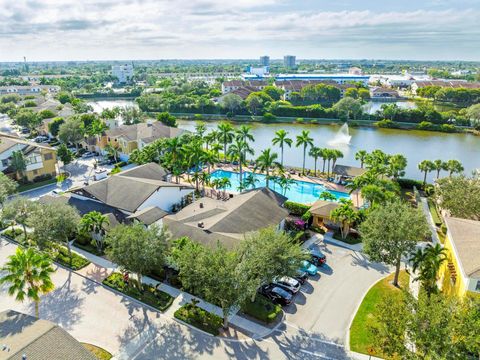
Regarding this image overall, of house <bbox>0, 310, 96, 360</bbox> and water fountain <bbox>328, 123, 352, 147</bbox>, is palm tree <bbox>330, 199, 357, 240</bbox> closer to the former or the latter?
house <bbox>0, 310, 96, 360</bbox>

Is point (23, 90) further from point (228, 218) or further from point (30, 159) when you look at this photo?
point (228, 218)

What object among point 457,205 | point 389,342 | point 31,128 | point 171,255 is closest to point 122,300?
point 171,255

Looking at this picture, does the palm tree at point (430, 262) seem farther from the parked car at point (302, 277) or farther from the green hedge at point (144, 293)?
the green hedge at point (144, 293)

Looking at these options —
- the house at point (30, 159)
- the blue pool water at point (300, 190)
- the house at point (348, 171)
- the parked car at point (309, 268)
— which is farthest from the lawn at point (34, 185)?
the house at point (348, 171)

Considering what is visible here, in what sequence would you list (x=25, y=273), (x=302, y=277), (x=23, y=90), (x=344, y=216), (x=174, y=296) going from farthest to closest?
(x=23, y=90)
(x=344, y=216)
(x=302, y=277)
(x=174, y=296)
(x=25, y=273)

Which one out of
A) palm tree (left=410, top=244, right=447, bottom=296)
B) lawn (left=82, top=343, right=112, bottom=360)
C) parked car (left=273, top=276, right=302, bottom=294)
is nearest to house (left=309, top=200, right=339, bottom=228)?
parked car (left=273, top=276, right=302, bottom=294)

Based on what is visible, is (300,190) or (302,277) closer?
(302,277)

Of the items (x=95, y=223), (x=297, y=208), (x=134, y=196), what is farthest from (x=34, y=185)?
(x=297, y=208)
